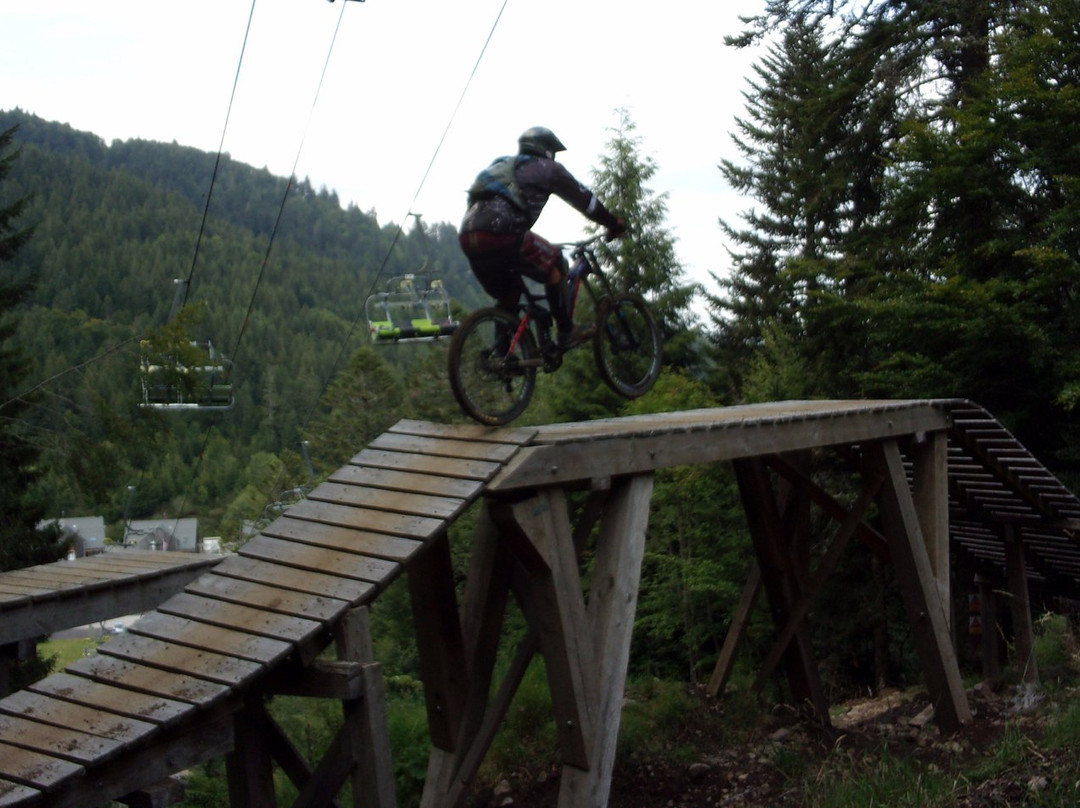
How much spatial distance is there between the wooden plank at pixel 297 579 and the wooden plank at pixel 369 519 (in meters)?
0.33

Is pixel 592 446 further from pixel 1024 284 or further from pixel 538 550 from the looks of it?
pixel 1024 284

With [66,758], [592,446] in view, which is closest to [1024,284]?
[592,446]

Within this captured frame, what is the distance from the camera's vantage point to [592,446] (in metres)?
5.68

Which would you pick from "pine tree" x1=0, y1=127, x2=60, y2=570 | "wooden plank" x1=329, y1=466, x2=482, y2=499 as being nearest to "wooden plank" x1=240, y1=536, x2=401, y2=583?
"wooden plank" x1=329, y1=466, x2=482, y2=499

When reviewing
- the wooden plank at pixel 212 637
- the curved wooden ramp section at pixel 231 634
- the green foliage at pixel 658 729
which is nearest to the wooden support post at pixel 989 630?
the green foliage at pixel 658 729

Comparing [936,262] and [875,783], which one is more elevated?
[936,262]

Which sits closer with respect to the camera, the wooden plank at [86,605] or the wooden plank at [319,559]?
the wooden plank at [319,559]

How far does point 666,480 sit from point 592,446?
39.6 feet

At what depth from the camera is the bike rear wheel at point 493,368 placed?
5883 mm

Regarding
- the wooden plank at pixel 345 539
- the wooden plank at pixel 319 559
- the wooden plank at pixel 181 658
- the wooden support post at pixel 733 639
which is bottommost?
the wooden support post at pixel 733 639

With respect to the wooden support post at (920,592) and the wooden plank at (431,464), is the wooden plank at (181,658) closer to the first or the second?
the wooden plank at (431,464)

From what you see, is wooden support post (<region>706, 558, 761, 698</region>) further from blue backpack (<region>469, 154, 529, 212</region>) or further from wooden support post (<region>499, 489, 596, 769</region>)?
blue backpack (<region>469, 154, 529, 212</region>)

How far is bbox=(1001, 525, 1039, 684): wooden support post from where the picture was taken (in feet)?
31.3

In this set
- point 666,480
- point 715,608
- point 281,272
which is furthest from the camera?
point 281,272
